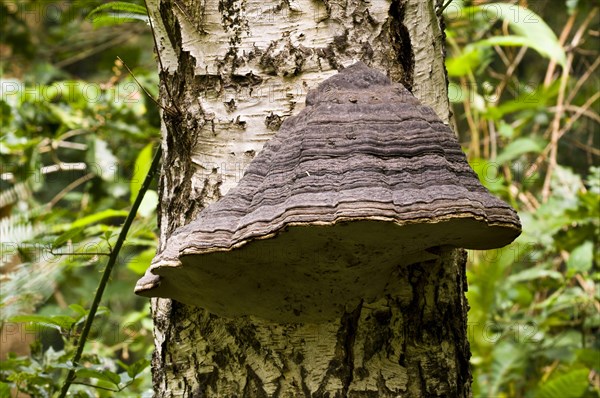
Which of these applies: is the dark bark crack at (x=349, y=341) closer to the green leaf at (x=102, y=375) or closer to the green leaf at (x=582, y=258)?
the green leaf at (x=102, y=375)

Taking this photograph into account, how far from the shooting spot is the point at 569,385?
3225 millimetres

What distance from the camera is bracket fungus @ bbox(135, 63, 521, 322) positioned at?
1235 millimetres

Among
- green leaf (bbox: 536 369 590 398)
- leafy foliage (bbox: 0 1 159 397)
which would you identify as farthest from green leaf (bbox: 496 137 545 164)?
leafy foliage (bbox: 0 1 159 397)

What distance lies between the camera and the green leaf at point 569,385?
3205 mm

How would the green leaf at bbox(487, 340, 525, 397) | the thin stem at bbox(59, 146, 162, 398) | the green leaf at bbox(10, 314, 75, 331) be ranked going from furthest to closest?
the green leaf at bbox(487, 340, 525, 397) → the thin stem at bbox(59, 146, 162, 398) → the green leaf at bbox(10, 314, 75, 331)

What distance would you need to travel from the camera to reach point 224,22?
70.0 inches

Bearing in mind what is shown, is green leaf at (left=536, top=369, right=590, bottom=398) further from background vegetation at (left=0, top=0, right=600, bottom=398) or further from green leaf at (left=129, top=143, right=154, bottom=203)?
green leaf at (left=129, top=143, right=154, bottom=203)

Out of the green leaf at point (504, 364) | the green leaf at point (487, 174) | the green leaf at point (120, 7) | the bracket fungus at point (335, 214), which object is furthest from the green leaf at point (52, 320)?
the green leaf at point (504, 364)

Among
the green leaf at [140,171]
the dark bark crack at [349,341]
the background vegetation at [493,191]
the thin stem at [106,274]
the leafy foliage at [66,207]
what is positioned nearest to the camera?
the dark bark crack at [349,341]

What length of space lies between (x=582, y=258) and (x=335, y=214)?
2.86 metres

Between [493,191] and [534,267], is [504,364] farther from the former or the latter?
[493,191]

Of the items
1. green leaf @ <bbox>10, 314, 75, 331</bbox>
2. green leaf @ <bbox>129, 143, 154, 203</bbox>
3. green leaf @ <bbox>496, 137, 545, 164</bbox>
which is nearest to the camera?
green leaf @ <bbox>10, 314, 75, 331</bbox>

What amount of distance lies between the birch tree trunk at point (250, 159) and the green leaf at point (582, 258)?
2012 mm

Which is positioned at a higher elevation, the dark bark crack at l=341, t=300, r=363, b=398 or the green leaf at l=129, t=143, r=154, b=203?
the green leaf at l=129, t=143, r=154, b=203
